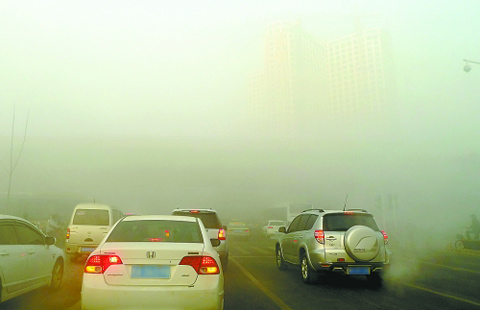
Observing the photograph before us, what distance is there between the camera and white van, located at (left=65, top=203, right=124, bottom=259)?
12906mm

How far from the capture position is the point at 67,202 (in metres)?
38.6

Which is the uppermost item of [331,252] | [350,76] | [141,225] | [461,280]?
[350,76]

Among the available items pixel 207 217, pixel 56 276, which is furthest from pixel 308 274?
pixel 56 276

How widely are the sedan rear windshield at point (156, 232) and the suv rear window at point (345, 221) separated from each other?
393cm

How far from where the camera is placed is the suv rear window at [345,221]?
8297 millimetres

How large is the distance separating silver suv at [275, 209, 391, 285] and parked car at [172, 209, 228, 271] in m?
2.29

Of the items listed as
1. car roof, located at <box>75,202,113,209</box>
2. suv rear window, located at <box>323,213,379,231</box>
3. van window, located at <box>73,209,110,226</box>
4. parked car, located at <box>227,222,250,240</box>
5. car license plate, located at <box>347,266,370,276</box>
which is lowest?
parked car, located at <box>227,222,250,240</box>

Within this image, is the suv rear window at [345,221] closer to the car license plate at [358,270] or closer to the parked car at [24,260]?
the car license plate at [358,270]

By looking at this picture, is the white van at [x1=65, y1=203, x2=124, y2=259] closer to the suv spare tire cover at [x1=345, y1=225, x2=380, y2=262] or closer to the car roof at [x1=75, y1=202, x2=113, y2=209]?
the car roof at [x1=75, y1=202, x2=113, y2=209]

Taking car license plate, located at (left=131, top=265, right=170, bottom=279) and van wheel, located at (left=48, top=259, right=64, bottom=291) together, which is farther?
van wheel, located at (left=48, top=259, right=64, bottom=291)

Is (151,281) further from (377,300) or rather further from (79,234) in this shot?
(79,234)

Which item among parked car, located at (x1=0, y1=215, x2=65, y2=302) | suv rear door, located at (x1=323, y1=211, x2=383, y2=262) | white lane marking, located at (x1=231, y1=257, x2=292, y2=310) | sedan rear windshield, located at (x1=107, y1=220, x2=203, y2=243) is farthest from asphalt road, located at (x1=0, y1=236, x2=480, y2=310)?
sedan rear windshield, located at (x1=107, y1=220, x2=203, y2=243)

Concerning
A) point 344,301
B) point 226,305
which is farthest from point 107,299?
point 344,301

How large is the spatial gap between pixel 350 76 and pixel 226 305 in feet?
140
